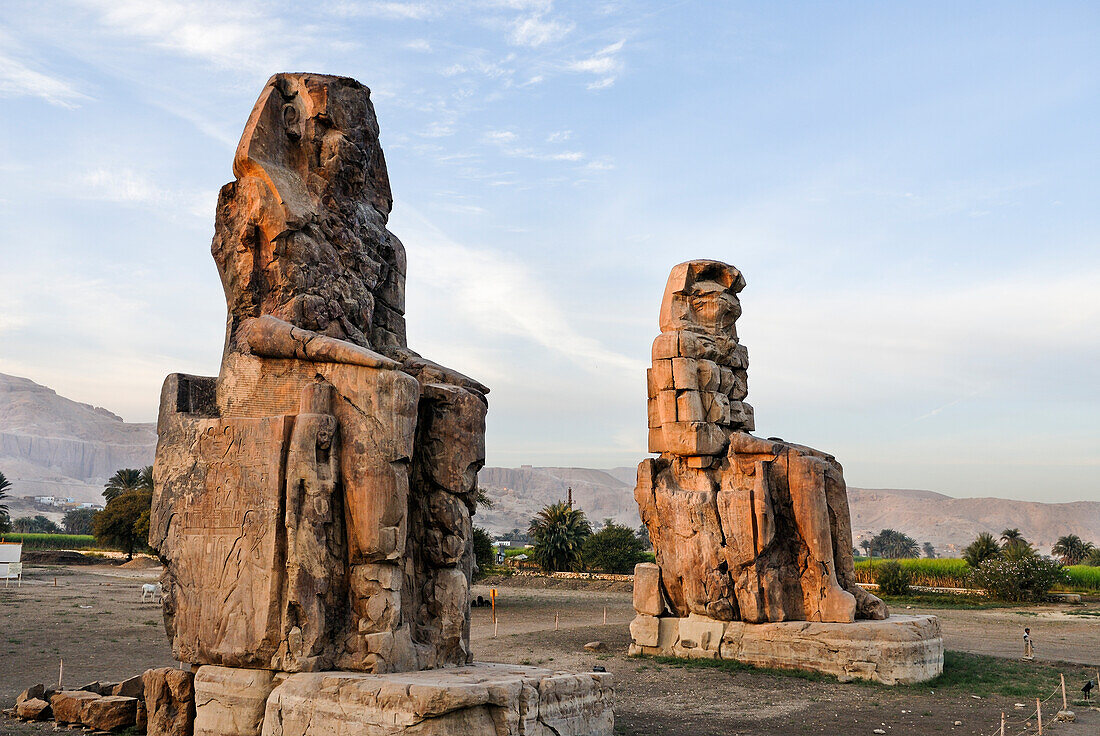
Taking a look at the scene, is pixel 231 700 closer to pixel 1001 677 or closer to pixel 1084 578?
pixel 1001 677

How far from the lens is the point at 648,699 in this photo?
9.95 meters

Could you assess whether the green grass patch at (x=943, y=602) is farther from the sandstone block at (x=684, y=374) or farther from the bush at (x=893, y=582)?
the sandstone block at (x=684, y=374)

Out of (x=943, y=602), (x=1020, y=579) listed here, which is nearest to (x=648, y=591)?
(x=943, y=602)

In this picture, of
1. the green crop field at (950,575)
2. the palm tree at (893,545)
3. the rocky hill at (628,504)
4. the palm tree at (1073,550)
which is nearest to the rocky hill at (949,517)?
the rocky hill at (628,504)

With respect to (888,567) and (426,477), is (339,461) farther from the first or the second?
(888,567)

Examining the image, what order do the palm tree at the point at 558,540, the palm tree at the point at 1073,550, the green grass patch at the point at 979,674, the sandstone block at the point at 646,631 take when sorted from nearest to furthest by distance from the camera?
the green grass patch at the point at 979,674 < the sandstone block at the point at 646,631 < the palm tree at the point at 558,540 < the palm tree at the point at 1073,550

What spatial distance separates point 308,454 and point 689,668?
6.92 meters

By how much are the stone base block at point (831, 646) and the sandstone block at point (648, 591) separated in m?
0.45

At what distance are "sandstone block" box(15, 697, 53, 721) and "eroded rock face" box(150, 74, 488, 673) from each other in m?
2.07

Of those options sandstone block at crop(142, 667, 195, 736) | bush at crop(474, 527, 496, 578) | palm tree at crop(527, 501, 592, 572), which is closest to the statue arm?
sandstone block at crop(142, 667, 195, 736)

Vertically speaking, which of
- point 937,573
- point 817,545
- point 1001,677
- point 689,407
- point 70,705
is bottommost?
point 1001,677

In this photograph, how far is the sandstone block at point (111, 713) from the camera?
25.7 ft

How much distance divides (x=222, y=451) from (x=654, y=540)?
7344 mm

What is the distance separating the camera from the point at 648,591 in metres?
13.0
